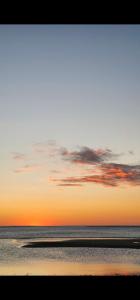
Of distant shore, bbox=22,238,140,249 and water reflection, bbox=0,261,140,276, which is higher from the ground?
distant shore, bbox=22,238,140,249

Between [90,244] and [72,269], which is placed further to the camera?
[90,244]

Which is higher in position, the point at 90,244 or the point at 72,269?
the point at 90,244

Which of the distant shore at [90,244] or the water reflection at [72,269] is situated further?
the distant shore at [90,244]

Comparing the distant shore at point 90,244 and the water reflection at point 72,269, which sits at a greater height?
the distant shore at point 90,244

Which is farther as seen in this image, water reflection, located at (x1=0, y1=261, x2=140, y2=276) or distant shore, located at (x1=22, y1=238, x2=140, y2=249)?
distant shore, located at (x1=22, y1=238, x2=140, y2=249)
